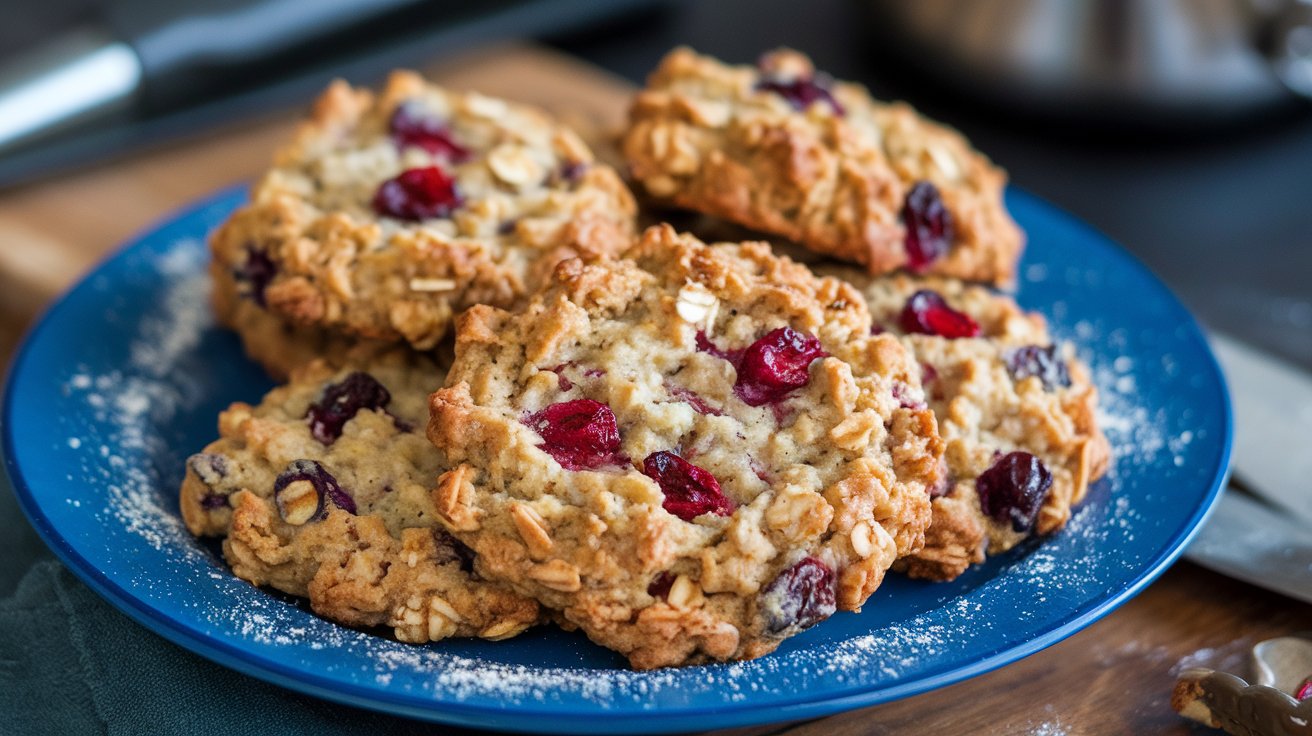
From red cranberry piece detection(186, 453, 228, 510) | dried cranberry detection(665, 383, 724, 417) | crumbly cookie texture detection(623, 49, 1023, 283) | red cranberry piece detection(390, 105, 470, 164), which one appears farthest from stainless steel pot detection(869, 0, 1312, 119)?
red cranberry piece detection(186, 453, 228, 510)

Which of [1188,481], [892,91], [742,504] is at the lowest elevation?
[892,91]

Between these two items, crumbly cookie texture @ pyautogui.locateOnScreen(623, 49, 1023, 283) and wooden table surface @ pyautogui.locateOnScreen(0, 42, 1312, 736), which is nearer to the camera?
wooden table surface @ pyautogui.locateOnScreen(0, 42, 1312, 736)

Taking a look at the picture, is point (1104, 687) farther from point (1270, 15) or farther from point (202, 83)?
point (202, 83)

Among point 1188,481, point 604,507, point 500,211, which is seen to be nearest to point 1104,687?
point 1188,481

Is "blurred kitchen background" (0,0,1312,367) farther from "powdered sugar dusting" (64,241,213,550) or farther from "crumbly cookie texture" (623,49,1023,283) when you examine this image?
"crumbly cookie texture" (623,49,1023,283)

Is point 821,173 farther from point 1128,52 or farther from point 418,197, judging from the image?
point 1128,52

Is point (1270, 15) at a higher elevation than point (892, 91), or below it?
higher

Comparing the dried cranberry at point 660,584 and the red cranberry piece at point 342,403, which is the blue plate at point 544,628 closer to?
the dried cranberry at point 660,584
